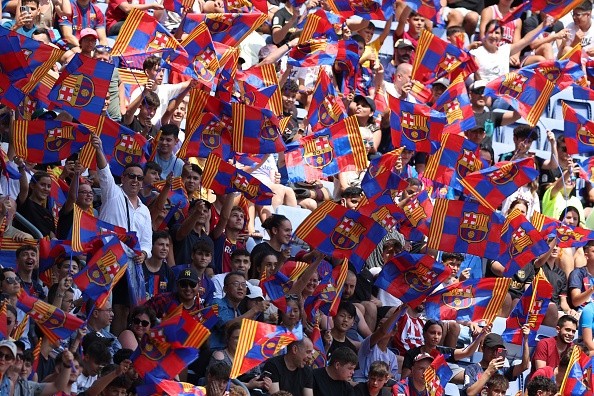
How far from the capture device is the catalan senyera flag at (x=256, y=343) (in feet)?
45.7

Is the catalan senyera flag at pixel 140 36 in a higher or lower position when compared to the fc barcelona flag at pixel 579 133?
higher

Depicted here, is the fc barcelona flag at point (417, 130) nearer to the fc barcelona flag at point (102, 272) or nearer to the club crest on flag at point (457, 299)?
the club crest on flag at point (457, 299)

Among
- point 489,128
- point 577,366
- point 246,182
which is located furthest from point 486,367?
point 489,128

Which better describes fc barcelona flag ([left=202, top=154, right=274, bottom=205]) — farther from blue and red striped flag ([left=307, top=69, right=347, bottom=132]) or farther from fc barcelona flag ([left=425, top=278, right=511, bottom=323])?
fc barcelona flag ([left=425, top=278, right=511, bottom=323])

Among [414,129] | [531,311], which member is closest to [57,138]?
[414,129]

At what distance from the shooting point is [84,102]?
15391 millimetres

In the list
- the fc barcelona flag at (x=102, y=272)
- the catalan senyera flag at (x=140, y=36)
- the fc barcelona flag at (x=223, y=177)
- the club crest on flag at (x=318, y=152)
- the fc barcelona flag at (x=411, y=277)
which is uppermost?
the catalan senyera flag at (x=140, y=36)

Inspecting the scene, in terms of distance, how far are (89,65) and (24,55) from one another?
2.00 feet

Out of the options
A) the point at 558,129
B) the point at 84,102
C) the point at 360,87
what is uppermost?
the point at 84,102

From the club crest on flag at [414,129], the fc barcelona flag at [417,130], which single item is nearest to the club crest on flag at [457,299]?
the fc barcelona flag at [417,130]

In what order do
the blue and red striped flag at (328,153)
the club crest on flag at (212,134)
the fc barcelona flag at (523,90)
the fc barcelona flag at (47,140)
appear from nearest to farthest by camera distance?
the fc barcelona flag at (47,140), the club crest on flag at (212,134), the blue and red striped flag at (328,153), the fc barcelona flag at (523,90)

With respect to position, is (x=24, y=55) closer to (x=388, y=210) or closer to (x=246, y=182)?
(x=246, y=182)

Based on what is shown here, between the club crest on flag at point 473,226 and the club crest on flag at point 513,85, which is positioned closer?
the club crest on flag at point 473,226

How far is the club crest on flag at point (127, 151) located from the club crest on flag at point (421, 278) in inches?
97.9
